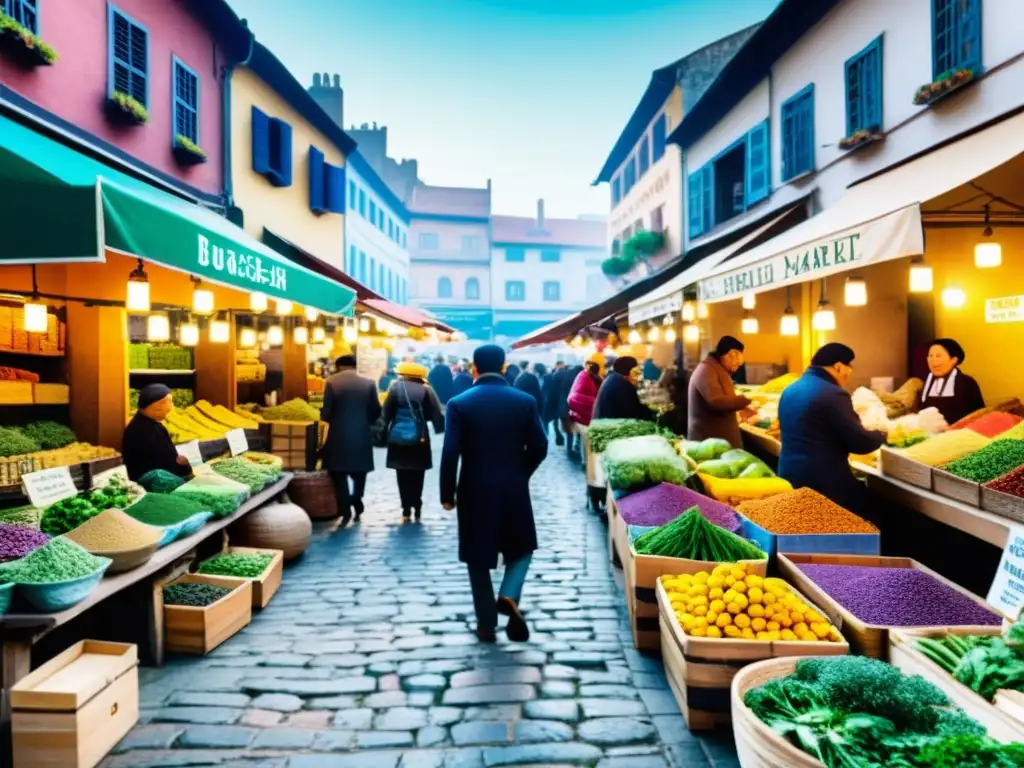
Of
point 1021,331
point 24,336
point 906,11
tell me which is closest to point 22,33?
point 24,336

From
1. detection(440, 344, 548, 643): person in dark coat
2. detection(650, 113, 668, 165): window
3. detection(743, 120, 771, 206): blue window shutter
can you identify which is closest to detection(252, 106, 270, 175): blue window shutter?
detection(743, 120, 771, 206): blue window shutter

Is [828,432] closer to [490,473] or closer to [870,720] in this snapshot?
[490,473]

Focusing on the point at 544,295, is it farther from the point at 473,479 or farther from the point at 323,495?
the point at 473,479

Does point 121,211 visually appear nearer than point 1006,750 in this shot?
No

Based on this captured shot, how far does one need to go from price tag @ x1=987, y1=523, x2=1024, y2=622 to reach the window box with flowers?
963cm

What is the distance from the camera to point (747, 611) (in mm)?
3998

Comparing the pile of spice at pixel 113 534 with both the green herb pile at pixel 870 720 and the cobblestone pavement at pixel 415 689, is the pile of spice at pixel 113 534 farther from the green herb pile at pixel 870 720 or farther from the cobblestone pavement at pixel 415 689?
the green herb pile at pixel 870 720

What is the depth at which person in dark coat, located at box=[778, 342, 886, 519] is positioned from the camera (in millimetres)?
5695

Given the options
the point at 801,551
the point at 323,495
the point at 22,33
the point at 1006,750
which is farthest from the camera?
the point at 323,495

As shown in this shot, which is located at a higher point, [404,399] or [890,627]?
[404,399]

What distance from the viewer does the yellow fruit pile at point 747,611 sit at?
385 cm

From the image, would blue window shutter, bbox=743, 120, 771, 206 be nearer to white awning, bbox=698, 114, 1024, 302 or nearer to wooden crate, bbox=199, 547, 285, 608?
white awning, bbox=698, 114, 1024, 302

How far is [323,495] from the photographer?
30.8ft

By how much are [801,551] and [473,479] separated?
2.29m
